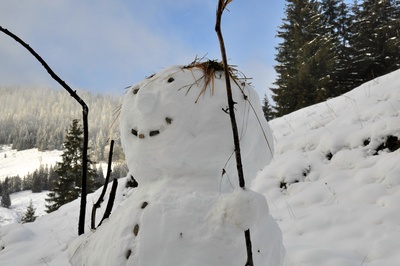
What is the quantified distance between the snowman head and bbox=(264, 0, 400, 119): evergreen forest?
15018 millimetres

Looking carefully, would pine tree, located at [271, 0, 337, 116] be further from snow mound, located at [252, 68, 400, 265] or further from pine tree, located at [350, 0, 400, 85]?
snow mound, located at [252, 68, 400, 265]

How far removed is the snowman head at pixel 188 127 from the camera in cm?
142

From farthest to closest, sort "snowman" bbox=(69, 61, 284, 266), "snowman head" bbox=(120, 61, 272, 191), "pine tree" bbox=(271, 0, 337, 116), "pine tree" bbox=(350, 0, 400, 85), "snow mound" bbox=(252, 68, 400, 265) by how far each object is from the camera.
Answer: "pine tree" bbox=(350, 0, 400, 85), "pine tree" bbox=(271, 0, 337, 116), "snow mound" bbox=(252, 68, 400, 265), "snowman head" bbox=(120, 61, 272, 191), "snowman" bbox=(69, 61, 284, 266)

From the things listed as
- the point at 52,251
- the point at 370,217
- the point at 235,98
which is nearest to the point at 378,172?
the point at 370,217

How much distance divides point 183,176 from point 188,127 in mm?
258

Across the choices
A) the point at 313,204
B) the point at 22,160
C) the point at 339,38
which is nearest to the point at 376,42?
the point at 339,38

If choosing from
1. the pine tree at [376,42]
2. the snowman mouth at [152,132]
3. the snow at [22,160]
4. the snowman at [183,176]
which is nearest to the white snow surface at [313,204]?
the snowman at [183,176]

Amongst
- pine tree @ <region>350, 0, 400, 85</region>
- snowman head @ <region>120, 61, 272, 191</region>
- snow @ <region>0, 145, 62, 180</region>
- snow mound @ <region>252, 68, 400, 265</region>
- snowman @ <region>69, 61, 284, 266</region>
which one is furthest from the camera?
snow @ <region>0, 145, 62, 180</region>

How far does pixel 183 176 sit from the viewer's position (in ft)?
4.75

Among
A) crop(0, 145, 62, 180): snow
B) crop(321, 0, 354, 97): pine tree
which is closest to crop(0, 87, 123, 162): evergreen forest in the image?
crop(0, 145, 62, 180): snow

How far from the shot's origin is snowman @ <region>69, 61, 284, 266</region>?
1.19 meters

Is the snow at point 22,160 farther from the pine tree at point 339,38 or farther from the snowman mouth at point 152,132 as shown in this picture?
the snowman mouth at point 152,132

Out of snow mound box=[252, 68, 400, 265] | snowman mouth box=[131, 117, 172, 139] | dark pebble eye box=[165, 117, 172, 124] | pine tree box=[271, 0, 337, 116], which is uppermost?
pine tree box=[271, 0, 337, 116]

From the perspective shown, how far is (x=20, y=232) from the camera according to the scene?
541cm
